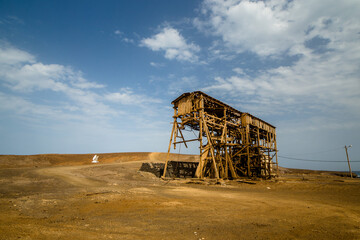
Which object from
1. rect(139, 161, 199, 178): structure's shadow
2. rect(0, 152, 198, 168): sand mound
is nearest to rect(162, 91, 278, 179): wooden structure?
rect(139, 161, 199, 178): structure's shadow

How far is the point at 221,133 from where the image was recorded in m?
22.5

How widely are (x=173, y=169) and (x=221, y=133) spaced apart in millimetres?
7329

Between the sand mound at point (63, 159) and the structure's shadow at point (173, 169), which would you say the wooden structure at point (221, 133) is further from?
the sand mound at point (63, 159)

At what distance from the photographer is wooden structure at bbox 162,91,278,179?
17750mm

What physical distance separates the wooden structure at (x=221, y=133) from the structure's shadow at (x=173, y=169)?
84.4 inches

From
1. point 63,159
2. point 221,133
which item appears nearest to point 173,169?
point 221,133

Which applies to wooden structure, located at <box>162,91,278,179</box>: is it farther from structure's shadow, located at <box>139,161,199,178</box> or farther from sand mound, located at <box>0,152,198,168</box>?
sand mound, located at <box>0,152,198,168</box>

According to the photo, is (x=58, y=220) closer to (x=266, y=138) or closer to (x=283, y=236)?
(x=283, y=236)

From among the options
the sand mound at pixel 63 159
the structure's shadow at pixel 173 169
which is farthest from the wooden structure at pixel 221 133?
the sand mound at pixel 63 159

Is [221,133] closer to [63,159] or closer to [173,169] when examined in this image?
[173,169]

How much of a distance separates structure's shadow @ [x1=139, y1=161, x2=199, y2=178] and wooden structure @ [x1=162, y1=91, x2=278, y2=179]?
2.14 metres

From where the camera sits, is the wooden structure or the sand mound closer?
the wooden structure

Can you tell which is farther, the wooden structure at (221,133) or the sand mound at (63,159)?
the sand mound at (63,159)

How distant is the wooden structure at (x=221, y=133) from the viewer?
17.8m
